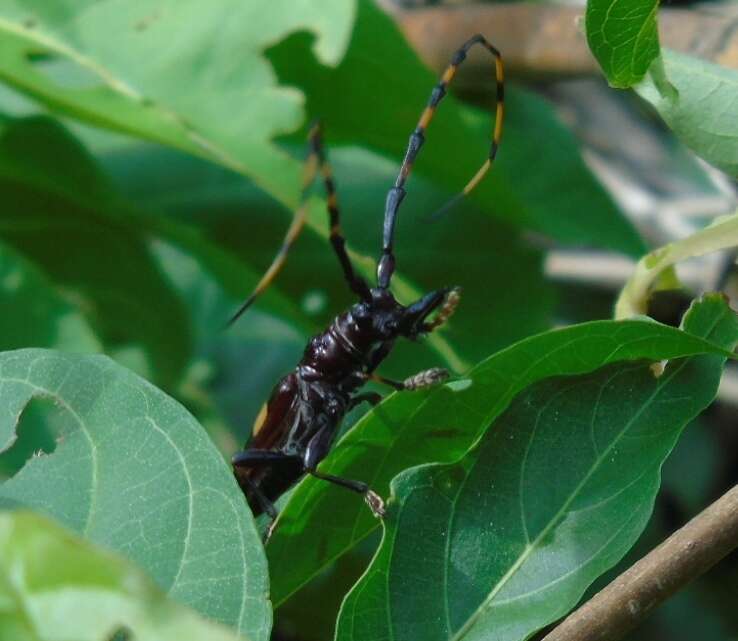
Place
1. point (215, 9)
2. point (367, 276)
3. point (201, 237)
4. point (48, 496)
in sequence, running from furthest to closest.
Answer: point (201, 237), point (215, 9), point (367, 276), point (48, 496)

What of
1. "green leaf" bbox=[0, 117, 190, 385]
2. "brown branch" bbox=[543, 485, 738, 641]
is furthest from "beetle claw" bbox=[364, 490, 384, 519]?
"green leaf" bbox=[0, 117, 190, 385]

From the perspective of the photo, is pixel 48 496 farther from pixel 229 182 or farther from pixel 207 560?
pixel 229 182

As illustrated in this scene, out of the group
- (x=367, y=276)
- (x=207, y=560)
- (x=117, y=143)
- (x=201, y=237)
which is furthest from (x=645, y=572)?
(x=117, y=143)

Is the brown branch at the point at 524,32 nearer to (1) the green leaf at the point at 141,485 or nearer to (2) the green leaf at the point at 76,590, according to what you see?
(1) the green leaf at the point at 141,485

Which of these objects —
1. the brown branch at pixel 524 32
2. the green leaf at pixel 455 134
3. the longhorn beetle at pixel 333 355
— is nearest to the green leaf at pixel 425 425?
the longhorn beetle at pixel 333 355

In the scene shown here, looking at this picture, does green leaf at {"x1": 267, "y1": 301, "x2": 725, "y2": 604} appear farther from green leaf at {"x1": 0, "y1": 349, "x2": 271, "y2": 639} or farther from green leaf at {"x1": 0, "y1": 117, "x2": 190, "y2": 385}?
green leaf at {"x1": 0, "y1": 117, "x2": 190, "y2": 385}

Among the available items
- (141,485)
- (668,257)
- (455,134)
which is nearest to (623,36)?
(668,257)

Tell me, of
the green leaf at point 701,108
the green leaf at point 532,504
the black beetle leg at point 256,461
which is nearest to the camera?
the green leaf at point 532,504
